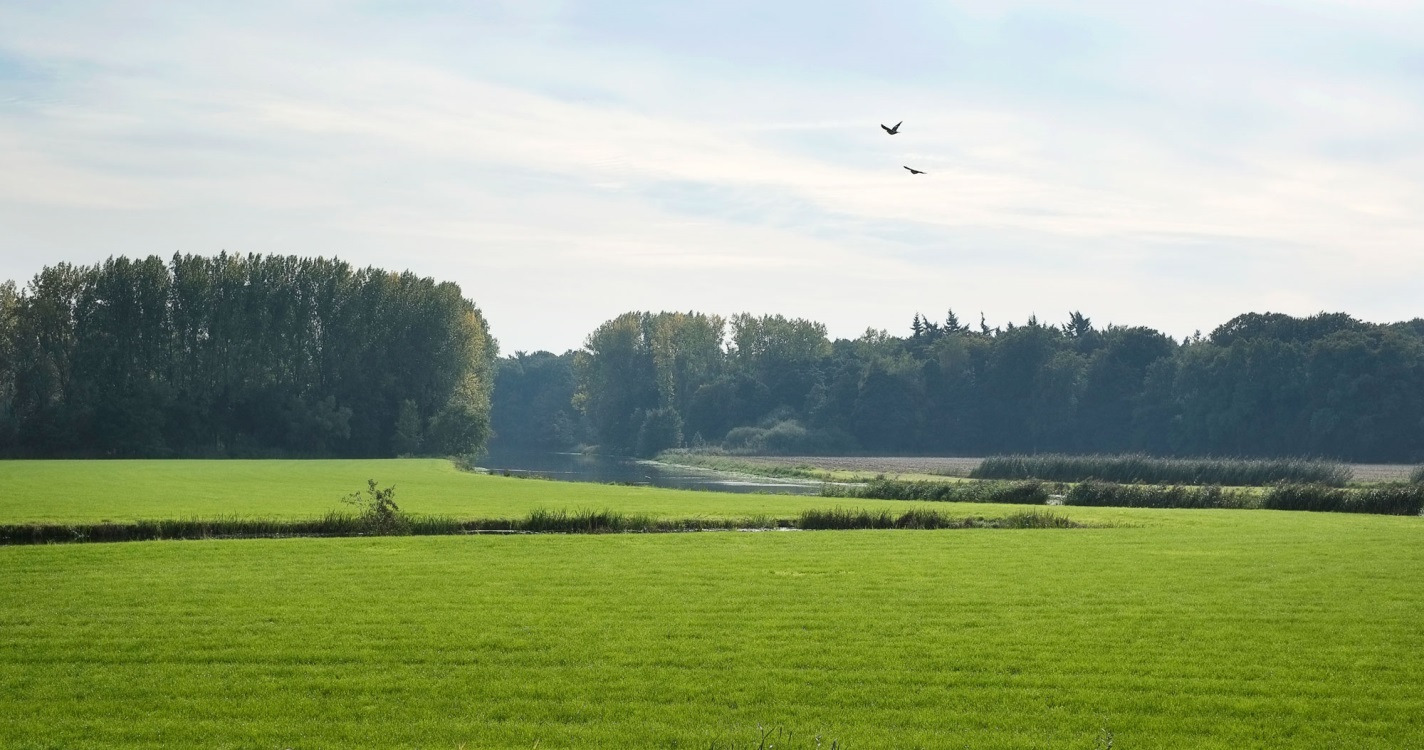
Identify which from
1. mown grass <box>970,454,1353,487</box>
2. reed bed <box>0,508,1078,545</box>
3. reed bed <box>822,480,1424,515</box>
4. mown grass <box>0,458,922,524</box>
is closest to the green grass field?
reed bed <box>0,508,1078,545</box>

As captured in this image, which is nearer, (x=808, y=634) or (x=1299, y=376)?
(x=808, y=634)

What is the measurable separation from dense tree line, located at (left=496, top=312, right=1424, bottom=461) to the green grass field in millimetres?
96650

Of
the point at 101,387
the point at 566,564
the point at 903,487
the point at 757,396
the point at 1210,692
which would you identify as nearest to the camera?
the point at 1210,692

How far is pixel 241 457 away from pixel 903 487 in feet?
200

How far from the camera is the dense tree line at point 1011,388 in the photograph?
112 meters

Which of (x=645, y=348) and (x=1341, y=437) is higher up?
(x=645, y=348)

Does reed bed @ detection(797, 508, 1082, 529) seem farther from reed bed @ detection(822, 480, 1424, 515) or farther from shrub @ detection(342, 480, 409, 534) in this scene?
reed bed @ detection(822, 480, 1424, 515)

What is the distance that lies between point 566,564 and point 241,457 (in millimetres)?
80784

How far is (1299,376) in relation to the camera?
114 meters

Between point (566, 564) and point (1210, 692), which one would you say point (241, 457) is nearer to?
point (566, 564)

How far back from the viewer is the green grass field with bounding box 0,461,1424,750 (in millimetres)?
11070

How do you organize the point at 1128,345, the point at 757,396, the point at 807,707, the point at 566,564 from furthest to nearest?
1. the point at 757,396
2. the point at 1128,345
3. the point at 566,564
4. the point at 807,707

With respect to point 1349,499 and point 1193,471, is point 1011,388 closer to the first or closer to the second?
point 1193,471

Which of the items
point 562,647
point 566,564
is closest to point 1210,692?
point 562,647
